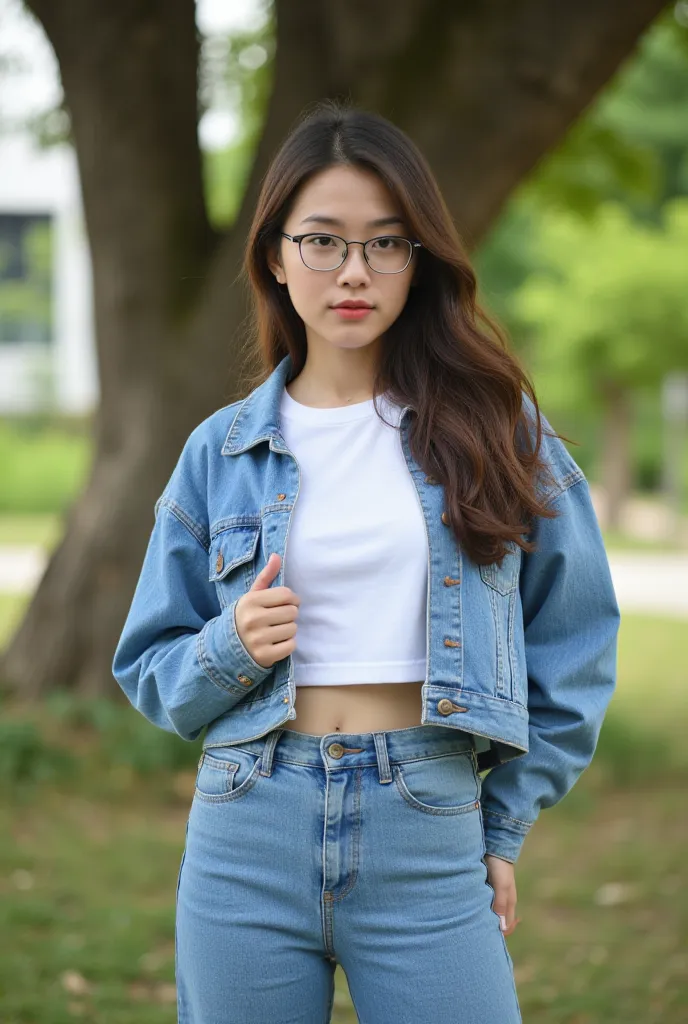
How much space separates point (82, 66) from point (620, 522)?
15926mm

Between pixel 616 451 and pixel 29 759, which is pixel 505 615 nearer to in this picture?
pixel 29 759

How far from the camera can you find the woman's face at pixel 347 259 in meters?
2.11

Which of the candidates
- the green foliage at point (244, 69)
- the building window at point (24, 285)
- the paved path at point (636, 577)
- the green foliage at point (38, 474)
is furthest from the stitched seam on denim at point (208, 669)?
the building window at point (24, 285)

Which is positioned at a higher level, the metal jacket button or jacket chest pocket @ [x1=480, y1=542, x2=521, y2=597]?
jacket chest pocket @ [x1=480, y1=542, x2=521, y2=597]

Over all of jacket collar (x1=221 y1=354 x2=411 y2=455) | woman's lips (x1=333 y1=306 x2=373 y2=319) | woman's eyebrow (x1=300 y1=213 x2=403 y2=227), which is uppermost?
woman's eyebrow (x1=300 y1=213 x2=403 y2=227)

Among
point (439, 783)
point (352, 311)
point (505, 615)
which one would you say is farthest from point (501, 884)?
point (352, 311)

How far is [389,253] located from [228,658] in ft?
2.38

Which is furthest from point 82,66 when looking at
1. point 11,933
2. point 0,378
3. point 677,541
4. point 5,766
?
point 0,378

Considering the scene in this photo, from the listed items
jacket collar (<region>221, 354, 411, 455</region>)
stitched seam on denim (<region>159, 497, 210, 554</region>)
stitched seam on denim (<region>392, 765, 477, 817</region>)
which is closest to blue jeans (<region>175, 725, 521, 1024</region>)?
stitched seam on denim (<region>392, 765, 477, 817</region>)

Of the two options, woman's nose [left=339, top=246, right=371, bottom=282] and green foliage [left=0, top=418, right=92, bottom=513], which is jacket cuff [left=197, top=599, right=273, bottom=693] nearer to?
woman's nose [left=339, top=246, right=371, bottom=282]

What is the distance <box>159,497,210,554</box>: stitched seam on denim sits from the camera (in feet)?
7.25

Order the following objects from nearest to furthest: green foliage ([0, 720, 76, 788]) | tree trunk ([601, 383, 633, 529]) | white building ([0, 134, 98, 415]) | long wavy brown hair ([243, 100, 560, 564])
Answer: long wavy brown hair ([243, 100, 560, 564]), green foliage ([0, 720, 76, 788]), tree trunk ([601, 383, 633, 529]), white building ([0, 134, 98, 415])

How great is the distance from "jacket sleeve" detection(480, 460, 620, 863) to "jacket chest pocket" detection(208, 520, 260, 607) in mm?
468

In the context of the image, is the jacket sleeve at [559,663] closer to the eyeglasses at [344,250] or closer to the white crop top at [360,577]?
the white crop top at [360,577]
